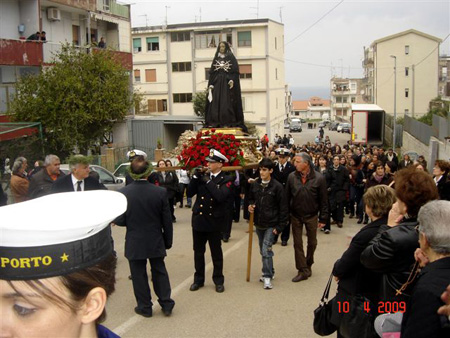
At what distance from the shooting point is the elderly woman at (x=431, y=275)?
9.61 feet

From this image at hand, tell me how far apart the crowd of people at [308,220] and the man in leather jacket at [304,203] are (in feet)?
0.05

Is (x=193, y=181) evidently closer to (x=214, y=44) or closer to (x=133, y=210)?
(x=133, y=210)

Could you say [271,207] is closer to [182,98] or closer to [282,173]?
[282,173]

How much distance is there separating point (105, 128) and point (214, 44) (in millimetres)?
26929

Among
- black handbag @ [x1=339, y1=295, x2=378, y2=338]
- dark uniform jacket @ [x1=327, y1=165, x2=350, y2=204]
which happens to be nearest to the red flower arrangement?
black handbag @ [x1=339, y1=295, x2=378, y2=338]

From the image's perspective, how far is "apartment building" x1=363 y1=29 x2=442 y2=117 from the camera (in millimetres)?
61500

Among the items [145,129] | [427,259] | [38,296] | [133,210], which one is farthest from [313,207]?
[145,129]

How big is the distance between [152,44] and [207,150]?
144ft

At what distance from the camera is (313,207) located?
8.38 m

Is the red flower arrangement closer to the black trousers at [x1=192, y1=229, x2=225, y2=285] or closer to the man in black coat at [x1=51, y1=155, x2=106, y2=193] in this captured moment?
the black trousers at [x1=192, y1=229, x2=225, y2=285]

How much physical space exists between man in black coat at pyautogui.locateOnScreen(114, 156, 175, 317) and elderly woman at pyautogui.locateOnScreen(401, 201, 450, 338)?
3.98 m

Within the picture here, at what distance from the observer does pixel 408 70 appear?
61.7 meters

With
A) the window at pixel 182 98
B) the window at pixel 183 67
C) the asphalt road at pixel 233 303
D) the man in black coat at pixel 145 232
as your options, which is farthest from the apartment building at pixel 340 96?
the man in black coat at pixel 145 232
